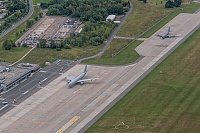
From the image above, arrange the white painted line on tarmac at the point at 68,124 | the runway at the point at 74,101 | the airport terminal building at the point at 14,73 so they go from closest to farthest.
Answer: the white painted line on tarmac at the point at 68,124, the runway at the point at 74,101, the airport terminal building at the point at 14,73

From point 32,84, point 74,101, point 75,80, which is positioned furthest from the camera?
point 32,84

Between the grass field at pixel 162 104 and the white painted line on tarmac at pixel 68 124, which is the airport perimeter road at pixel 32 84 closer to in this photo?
the white painted line on tarmac at pixel 68 124

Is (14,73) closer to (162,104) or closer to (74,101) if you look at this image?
(74,101)

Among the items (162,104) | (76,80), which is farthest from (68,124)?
(76,80)

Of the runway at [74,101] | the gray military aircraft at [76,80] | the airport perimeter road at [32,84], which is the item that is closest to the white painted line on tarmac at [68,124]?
the runway at [74,101]

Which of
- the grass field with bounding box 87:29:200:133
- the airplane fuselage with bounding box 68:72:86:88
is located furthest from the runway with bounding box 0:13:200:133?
the grass field with bounding box 87:29:200:133

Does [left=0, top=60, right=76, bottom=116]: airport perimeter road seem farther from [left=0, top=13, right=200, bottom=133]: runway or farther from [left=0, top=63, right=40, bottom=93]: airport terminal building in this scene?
[left=0, top=13, right=200, bottom=133]: runway
